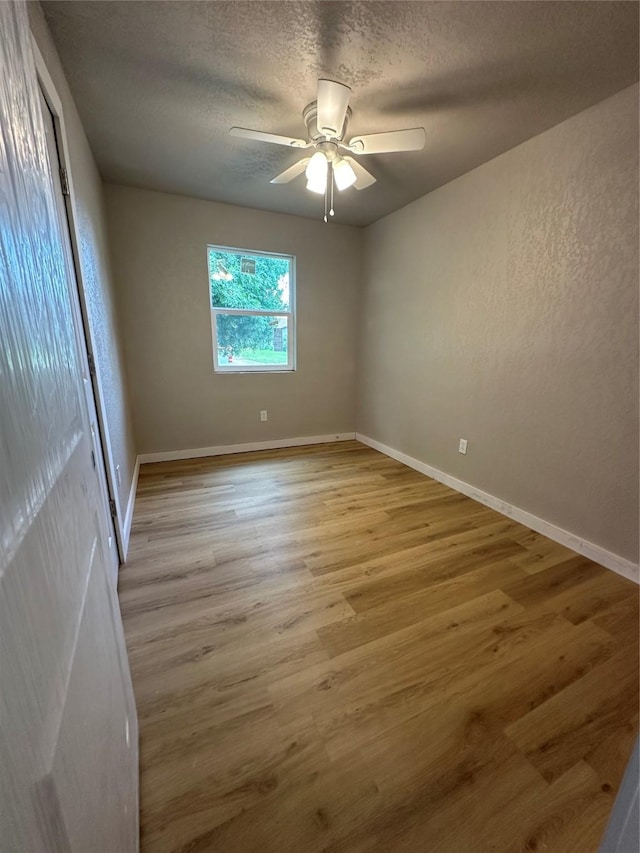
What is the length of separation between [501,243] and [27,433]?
275 cm

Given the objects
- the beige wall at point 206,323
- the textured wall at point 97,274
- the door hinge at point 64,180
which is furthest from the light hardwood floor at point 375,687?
the door hinge at point 64,180

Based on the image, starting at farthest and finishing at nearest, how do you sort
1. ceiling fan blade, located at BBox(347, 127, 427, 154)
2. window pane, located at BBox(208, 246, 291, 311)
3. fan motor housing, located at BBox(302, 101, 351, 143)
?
window pane, located at BBox(208, 246, 291, 311) < fan motor housing, located at BBox(302, 101, 351, 143) < ceiling fan blade, located at BBox(347, 127, 427, 154)

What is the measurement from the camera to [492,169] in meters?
2.24

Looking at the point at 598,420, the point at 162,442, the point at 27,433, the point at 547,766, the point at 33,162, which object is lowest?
the point at 547,766

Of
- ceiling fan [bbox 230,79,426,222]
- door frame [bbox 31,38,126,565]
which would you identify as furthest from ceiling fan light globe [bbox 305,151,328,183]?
door frame [bbox 31,38,126,565]

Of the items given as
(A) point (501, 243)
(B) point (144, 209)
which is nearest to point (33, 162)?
(A) point (501, 243)

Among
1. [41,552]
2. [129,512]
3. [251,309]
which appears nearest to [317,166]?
[251,309]

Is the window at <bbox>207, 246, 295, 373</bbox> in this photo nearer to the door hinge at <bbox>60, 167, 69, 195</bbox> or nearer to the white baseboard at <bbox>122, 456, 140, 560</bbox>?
the white baseboard at <bbox>122, 456, 140, 560</bbox>

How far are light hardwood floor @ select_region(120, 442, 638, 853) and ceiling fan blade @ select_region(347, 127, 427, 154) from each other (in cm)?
217

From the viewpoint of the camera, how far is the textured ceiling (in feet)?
4.17

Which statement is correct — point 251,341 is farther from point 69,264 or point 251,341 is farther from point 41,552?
point 41,552

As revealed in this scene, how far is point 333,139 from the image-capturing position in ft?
5.69

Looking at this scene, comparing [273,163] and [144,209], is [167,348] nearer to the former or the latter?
[144,209]

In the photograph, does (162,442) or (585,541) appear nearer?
(585,541)
